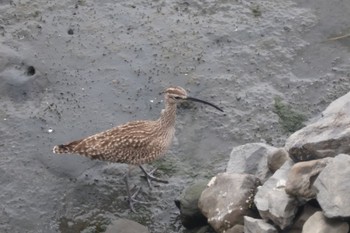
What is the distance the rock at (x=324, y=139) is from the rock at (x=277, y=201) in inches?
8.3

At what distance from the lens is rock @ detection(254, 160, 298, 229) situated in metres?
8.00

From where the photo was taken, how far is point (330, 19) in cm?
1234

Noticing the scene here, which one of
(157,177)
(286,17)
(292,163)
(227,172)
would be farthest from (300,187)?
(286,17)

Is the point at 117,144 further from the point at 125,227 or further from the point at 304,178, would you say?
the point at 304,178

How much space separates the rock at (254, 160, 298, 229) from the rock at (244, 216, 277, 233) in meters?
0.07

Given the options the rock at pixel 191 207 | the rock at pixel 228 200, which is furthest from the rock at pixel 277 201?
the rock at pixel 191 207

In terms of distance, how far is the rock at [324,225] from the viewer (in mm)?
7607

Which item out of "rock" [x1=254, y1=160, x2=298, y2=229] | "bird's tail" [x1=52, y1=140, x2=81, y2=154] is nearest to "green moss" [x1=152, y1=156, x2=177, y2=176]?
"bird's tail" [x1=52, y1=140, x2=81, y2=154]

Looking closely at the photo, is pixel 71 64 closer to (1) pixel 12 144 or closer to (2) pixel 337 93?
(1) pixel 12 144

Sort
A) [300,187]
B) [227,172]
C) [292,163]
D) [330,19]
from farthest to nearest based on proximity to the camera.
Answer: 1. [330,19]
2. [227,172]
3. [292,163]
4. [300,187]

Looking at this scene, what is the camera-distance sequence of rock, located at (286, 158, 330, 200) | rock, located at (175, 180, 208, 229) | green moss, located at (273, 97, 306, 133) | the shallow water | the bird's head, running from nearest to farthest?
1. rock, located at (286, 158, 330, 200)
2. rock, located at (175, 180, 208, 229)
3. the bird's head
4. the shallow water
5. green moss, located at (273, 97, 306, 133)

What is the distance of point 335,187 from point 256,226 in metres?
1.02

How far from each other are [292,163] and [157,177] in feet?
6.67

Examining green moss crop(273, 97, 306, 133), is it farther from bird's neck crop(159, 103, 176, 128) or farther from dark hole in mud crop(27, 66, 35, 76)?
dark hole in mud crop(27, 66, 35, 76)
